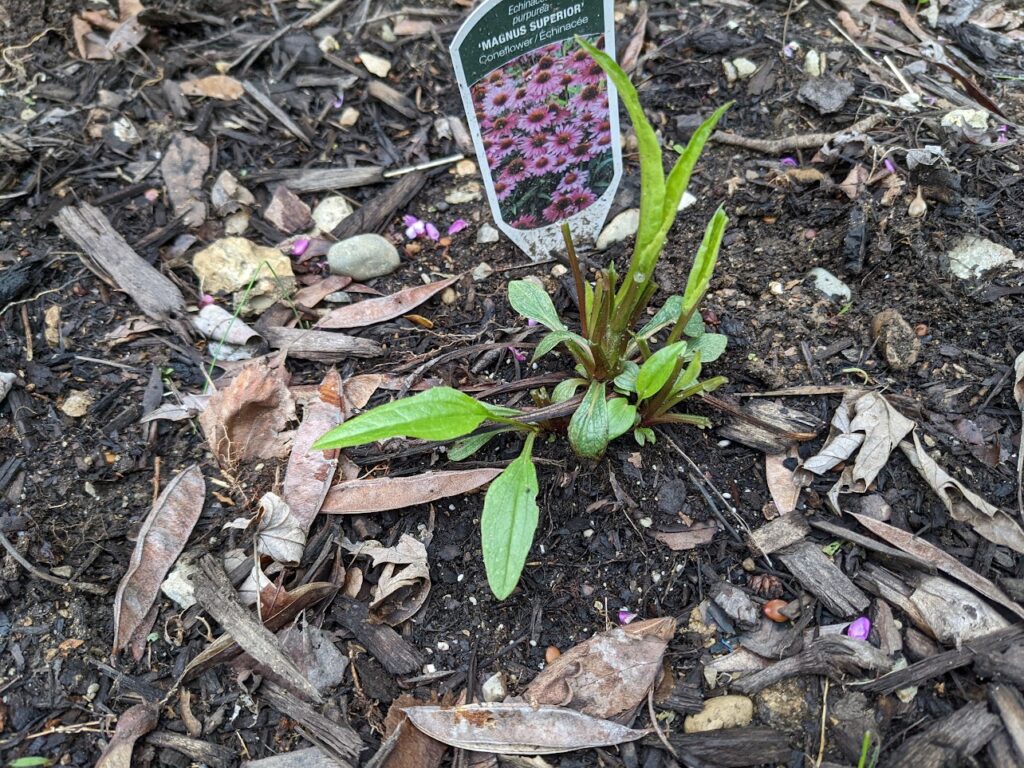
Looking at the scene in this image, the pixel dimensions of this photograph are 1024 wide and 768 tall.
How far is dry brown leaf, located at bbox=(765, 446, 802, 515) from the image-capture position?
5.65ft

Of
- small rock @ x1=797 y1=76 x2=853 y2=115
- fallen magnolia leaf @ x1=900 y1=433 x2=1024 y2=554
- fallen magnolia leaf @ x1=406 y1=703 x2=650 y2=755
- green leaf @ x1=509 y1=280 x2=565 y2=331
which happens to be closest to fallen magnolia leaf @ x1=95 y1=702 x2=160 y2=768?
fallen magnolia leaf @ x1=406 y1=703 x2=650 y2=755

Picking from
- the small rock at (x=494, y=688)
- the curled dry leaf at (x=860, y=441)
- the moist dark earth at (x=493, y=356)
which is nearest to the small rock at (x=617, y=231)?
the moist dark earth at (x=493, y=356)

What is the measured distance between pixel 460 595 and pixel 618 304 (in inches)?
28.7

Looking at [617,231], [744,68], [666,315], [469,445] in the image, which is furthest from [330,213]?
[744,68]

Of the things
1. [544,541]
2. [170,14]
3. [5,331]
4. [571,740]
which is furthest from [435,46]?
[571,740]

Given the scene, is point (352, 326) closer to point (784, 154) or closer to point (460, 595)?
point (460, 595)

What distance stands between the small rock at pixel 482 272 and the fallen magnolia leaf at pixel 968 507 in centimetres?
118

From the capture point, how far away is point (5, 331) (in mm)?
2088

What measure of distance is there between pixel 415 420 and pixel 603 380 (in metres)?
0.52

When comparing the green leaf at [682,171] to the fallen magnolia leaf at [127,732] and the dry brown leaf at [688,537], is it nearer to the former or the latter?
the dry brown leaf at [688,537]

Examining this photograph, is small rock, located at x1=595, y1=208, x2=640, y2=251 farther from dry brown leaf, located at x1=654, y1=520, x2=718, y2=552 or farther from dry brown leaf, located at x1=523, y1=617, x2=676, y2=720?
dry brown leaf, located at x1=523, y1=617, x2=676, y2=720

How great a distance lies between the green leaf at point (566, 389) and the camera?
1.78 m

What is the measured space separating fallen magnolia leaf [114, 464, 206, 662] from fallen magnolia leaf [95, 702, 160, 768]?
12 centimetres

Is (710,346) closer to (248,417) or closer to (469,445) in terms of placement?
(469,445)
